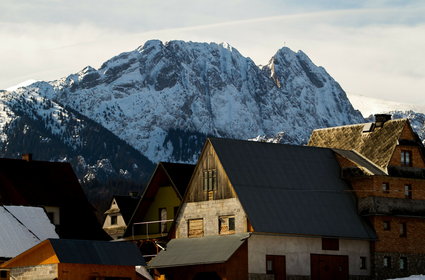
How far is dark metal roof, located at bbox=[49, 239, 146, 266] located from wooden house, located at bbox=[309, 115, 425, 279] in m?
20.5

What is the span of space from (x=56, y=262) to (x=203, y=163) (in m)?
17.6

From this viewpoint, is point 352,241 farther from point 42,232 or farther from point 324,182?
point 42,232

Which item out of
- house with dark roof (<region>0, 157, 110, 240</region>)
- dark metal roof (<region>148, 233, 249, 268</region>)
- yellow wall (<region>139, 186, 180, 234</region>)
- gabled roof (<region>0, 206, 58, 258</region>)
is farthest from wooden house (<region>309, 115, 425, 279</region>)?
gabled roof (<region>0, 206, 58, 258</region>)

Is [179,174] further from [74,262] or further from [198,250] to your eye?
[74,262]

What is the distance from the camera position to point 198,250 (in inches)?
3693

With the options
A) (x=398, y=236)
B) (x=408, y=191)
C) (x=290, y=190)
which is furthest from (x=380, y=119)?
(x=290, y=190)

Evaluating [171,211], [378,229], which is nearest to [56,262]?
[171,211]

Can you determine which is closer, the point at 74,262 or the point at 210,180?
the point at 74,262

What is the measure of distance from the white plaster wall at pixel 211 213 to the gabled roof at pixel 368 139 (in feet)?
45.7

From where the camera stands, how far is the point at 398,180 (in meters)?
100

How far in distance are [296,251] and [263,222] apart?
3.85 m

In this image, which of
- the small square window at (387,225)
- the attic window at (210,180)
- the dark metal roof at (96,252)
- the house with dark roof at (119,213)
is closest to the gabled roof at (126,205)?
the house with dark roof at (119,213)

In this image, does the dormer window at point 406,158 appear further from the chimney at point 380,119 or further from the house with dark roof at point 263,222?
the house with dark roof at point 263,222

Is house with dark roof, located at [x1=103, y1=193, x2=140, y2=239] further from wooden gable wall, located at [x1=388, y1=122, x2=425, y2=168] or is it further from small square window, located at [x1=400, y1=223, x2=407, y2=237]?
small square window, located at [x1=400, y1=223, x2=407, y2=237]
